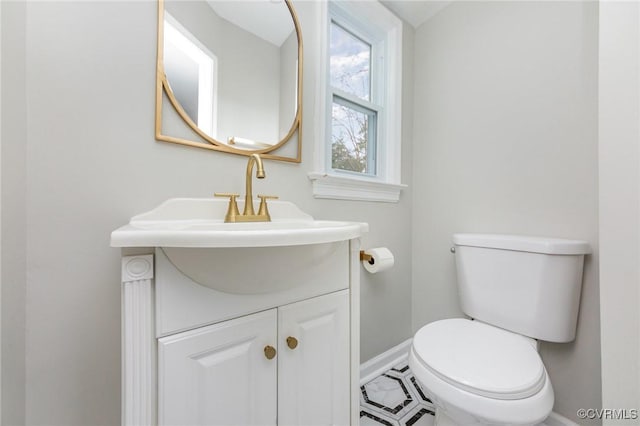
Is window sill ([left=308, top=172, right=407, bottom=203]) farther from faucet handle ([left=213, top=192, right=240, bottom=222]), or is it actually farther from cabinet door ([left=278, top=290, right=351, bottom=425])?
cabinet door ([left=278, top=290, right=351, bottom=425])

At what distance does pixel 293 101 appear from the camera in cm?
110

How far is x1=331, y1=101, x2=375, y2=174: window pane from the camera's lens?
1348 millimetres

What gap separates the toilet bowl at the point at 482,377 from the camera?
0.66 m

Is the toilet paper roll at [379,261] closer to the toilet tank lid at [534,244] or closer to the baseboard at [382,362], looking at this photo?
the toilet tank lid at [534,244]

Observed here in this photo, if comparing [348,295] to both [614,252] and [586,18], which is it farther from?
[586,18]

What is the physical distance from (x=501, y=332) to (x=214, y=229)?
3.50 ft

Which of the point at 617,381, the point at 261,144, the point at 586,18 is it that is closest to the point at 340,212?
the point at 261,144

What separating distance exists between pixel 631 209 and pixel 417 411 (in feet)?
3.55

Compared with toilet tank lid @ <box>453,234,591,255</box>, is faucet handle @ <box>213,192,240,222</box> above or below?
above

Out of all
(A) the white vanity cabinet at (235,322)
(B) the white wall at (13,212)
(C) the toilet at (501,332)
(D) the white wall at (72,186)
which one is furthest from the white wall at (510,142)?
(B) the white wall at (13,212)

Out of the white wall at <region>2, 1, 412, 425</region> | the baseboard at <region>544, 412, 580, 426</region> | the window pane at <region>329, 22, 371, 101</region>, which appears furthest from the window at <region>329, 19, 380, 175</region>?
the baseboard at <region>544, 412, 580, 426</region>

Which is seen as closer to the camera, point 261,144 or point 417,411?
point 261,144

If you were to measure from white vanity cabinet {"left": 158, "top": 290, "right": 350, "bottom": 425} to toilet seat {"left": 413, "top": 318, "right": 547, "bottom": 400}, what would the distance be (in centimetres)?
29

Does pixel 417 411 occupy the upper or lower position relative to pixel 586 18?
lower
